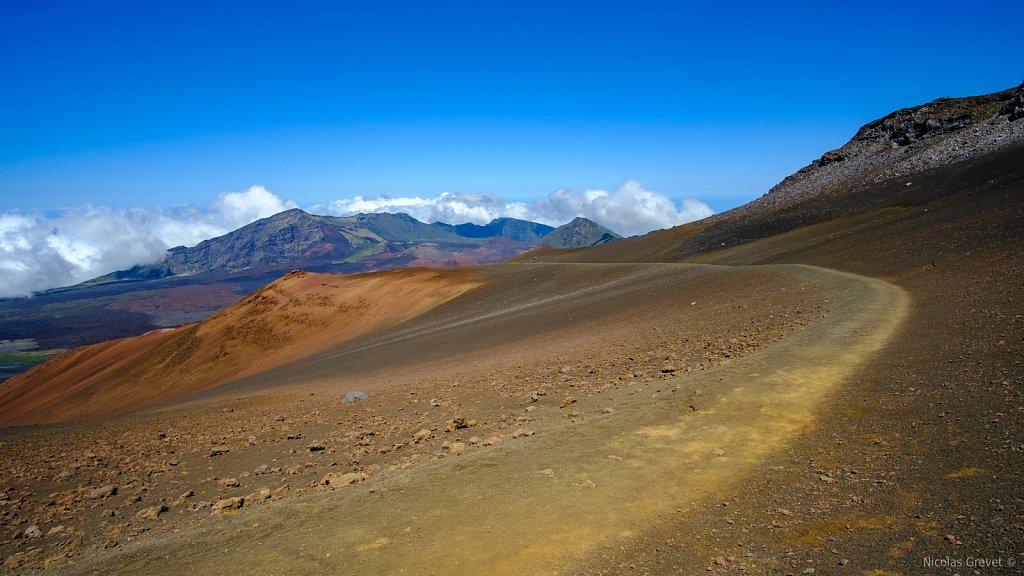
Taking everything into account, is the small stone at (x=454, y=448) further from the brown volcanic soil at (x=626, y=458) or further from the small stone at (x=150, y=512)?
the small stone at (x=150, y=512)

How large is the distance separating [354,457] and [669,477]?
6152 millimetres

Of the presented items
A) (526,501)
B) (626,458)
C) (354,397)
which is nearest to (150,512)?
(526,501)

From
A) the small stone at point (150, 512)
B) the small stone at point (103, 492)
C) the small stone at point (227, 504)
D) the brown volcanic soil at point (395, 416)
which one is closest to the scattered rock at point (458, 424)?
the brown volcanic soil at point (395, 416)

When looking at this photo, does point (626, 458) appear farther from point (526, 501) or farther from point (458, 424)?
point (458, 424)

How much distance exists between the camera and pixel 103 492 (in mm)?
10000

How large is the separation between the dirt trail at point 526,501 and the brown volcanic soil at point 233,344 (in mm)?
30350

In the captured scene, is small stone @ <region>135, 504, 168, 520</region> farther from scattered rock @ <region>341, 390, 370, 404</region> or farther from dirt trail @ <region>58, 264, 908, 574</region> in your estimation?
scattered rock @ <region>341, 390, 370, 404</region>

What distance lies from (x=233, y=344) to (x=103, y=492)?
3357 centimetres

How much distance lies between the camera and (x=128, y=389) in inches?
1510

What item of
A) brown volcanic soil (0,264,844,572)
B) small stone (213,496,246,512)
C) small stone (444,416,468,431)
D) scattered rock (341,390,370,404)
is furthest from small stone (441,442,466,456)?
scattered rock (341,390,370,404)

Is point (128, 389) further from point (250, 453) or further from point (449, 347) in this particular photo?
point (250, 453)

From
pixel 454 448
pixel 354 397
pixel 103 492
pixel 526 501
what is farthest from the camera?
pixel 354 397

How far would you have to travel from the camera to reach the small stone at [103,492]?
991cm

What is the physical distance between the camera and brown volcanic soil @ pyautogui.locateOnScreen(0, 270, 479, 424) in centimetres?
3716
